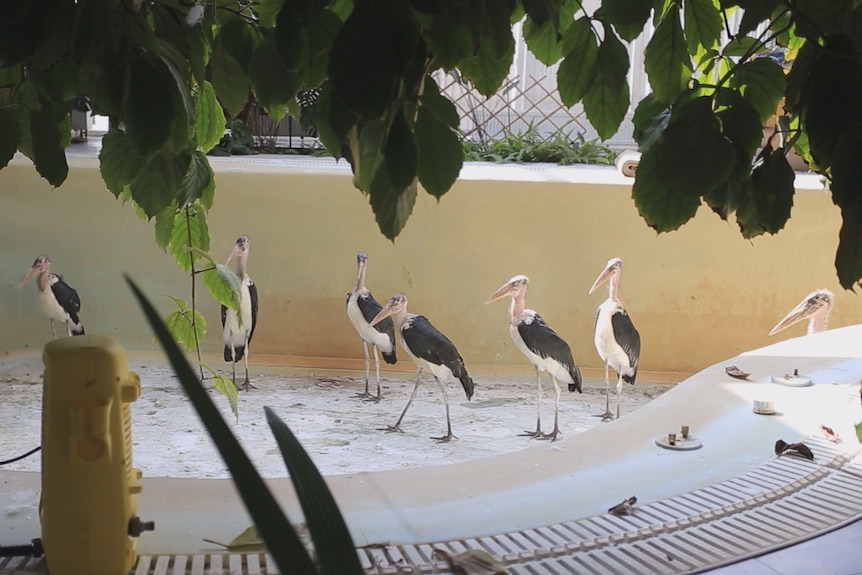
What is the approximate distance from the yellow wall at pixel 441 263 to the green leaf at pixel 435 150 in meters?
3.60

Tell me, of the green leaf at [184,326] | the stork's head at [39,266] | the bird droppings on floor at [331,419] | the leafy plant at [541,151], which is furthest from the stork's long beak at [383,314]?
the green leaf at [184,326]

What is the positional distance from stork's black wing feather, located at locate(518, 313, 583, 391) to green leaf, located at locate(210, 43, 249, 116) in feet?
9.11

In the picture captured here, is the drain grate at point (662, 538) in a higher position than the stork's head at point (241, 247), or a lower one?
lower

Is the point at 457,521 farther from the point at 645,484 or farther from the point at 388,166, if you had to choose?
the point at 388,166

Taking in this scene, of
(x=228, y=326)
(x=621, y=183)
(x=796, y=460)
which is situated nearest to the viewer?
(x=796, y=460)

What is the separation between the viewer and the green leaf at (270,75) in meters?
0.47

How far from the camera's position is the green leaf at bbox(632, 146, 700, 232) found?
43cm

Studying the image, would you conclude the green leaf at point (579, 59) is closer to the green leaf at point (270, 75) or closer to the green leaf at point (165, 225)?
the green leaf at point (270, 75)

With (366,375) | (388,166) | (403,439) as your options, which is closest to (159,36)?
(388,166)

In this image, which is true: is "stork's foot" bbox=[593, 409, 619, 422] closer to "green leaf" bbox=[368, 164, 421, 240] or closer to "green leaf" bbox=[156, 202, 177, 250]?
"green leaf" bbox=[156, 202, 177, 250]

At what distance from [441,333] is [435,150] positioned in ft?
10.5

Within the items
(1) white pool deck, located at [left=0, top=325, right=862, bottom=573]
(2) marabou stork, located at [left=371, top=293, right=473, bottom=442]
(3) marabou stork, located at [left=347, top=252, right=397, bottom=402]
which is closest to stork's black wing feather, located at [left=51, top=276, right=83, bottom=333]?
(3) marabou stork, located at [left=347, top=252, right=397, bottom=402]

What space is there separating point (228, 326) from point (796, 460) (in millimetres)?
2843

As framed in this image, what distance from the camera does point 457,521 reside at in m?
1.18
